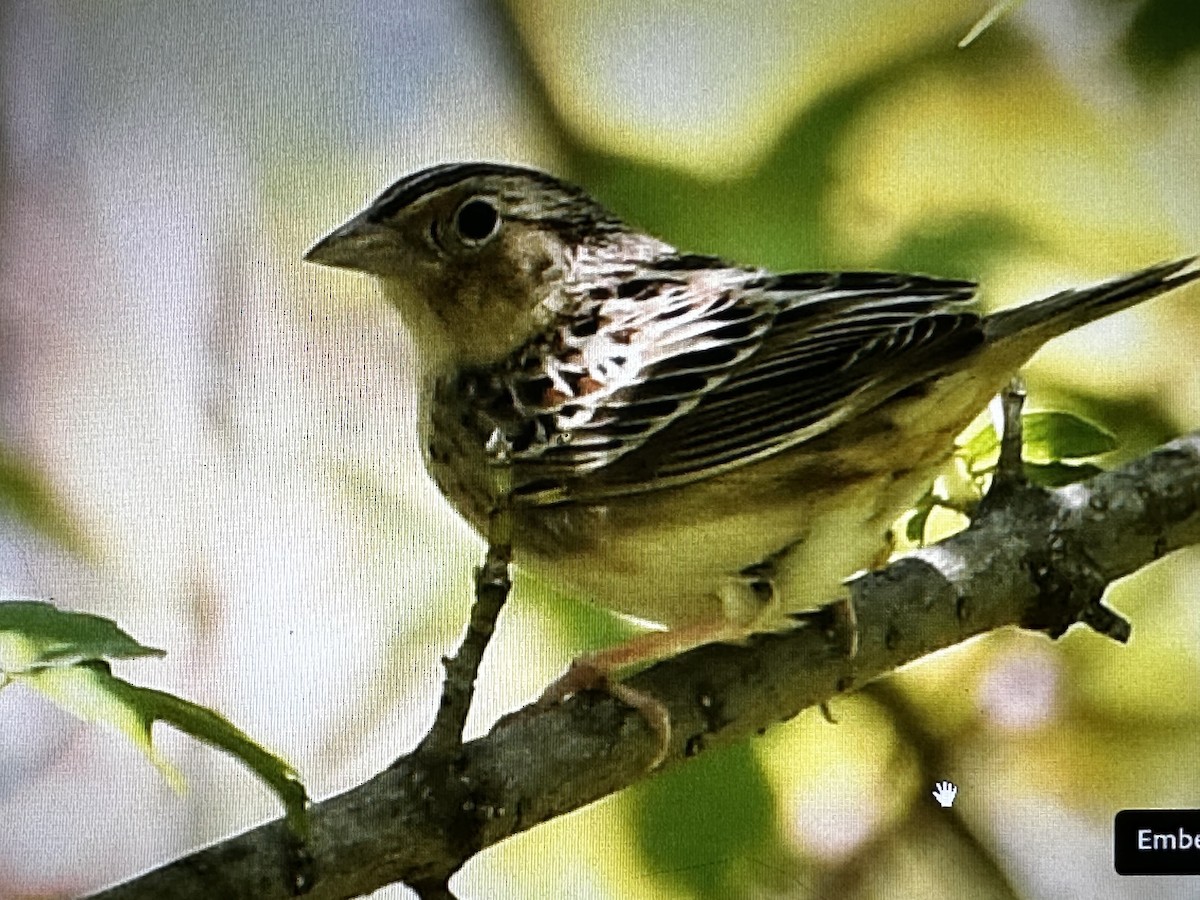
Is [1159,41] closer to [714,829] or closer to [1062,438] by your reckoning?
[1062,438]

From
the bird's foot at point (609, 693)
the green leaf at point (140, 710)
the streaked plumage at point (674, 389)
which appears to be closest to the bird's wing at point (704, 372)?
the streaked plumage at point (674, 389)

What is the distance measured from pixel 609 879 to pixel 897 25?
1.75 ft

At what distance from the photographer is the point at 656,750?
2.84 feet

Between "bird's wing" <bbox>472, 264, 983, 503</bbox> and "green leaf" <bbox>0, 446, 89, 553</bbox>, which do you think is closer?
"bird's wing" <bbox>472, 264, 983, 503</bbox>

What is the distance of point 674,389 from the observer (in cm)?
82

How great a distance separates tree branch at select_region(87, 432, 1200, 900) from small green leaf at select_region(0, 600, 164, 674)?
139 mm

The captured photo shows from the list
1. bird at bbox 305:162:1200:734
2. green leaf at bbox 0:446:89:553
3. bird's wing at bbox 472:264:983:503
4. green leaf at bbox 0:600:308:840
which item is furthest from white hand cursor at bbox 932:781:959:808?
green leaf at bbox 0:446:89:553

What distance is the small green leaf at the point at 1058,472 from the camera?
94 centimetres

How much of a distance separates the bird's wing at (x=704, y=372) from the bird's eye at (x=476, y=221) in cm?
7

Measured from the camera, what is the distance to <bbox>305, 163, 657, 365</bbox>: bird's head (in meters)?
0.87

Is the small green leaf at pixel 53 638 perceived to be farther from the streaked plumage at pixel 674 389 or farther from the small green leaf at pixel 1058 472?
the small green leaf at pixel 1058 472

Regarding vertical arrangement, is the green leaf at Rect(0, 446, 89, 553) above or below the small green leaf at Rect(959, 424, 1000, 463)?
above

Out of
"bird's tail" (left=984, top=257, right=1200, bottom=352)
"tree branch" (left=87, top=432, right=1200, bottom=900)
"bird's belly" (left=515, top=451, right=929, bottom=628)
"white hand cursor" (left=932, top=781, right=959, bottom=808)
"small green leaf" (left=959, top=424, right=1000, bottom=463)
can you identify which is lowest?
"white hand cursor" (left=932, top=781, right=959, bottom=808)

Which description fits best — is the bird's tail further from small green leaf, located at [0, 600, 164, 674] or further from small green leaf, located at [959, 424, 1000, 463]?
small green leaf, located at [0, 600, 164, 674]
